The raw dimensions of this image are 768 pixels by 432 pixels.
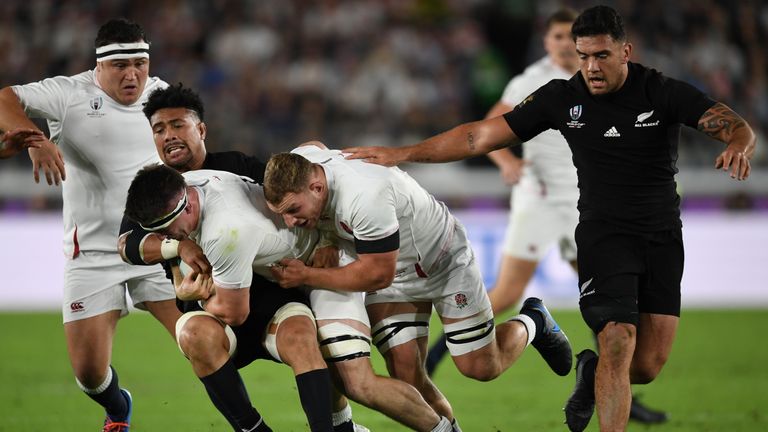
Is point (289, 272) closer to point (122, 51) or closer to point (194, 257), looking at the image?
point (194, 257)

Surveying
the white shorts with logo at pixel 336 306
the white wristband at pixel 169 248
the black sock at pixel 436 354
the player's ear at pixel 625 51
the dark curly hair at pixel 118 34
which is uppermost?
the dark curly hair at pixel 118 34

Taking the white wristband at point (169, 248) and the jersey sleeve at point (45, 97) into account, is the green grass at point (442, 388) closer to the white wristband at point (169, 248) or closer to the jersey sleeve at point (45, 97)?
the white wristband at point (169, 248)

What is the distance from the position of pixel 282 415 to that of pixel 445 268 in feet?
7.60

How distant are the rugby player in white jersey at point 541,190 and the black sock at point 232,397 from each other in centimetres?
346

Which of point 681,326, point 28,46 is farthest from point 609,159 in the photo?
point 28,46

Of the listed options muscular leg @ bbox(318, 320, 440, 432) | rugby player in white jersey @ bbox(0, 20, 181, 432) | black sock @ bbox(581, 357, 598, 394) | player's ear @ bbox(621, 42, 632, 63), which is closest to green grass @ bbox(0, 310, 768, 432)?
rugby player in white jersey @ bbox(0, 20, 181, 432)

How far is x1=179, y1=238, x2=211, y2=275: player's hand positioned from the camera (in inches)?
236

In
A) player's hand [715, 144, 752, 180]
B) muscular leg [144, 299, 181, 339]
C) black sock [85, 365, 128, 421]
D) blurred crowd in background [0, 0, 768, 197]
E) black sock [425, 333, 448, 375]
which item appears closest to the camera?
player's hand [715, 144, 752, 180]

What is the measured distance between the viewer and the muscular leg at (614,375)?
578cm

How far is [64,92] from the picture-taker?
7191 mm

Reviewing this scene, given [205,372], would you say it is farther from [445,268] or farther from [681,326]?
[681,326]

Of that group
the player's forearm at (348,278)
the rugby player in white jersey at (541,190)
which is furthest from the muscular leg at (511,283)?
the player's forearm at (348,278)

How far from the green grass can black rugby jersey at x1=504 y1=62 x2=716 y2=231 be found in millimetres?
2151

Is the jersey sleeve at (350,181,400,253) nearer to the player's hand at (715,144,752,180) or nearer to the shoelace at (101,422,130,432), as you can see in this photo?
the player's hand at (715,144,752,180)
